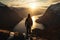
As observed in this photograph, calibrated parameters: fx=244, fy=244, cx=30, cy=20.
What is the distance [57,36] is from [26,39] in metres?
4.99

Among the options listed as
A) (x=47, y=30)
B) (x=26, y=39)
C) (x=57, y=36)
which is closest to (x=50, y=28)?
(x=47, y=30)

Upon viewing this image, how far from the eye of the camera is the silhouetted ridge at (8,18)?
22081 mm

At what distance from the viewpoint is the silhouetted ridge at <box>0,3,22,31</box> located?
72.4 ft

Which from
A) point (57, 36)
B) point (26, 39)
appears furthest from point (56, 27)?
point (26, 39)

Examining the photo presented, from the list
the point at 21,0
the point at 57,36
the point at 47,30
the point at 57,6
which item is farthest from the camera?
the point at 21,0

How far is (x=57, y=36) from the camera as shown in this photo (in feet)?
57.8

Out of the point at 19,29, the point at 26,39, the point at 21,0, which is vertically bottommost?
the point at 26,39

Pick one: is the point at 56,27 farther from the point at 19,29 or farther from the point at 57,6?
the point at 57,6

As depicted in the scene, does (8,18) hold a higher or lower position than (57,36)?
higher

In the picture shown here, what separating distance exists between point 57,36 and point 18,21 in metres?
6.76

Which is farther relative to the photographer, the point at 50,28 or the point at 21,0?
the point at 21,0

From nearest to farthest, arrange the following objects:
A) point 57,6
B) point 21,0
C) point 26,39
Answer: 1. point 26,39
2. point 57,6
3. point 21,0

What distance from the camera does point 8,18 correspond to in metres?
24.4

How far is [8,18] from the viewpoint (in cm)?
2444
